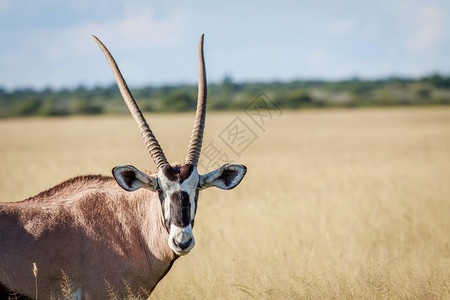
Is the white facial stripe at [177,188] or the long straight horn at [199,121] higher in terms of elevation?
the long straight horn at [199,121]

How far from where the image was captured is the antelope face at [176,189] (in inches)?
194

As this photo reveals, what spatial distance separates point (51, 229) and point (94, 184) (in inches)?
35.8

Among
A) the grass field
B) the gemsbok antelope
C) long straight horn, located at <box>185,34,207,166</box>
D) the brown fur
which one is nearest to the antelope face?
the gemsbok antelope

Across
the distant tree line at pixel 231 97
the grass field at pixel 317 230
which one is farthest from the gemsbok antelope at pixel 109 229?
the distant tree line at pixel 231 97

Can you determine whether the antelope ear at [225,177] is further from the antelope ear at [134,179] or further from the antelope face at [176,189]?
the antelope ear at [134,179]

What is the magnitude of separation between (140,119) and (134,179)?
786mm

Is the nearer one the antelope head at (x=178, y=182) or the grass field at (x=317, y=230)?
the antelope head at (x=178, y=182)

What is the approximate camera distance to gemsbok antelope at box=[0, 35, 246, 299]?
16.7 ft

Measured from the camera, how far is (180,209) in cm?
502

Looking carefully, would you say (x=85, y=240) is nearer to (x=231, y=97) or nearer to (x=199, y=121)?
(x=199, y=121)

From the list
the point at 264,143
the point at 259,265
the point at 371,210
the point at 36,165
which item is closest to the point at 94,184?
the point at 259,265

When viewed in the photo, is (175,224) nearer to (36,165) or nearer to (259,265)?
(259,265)

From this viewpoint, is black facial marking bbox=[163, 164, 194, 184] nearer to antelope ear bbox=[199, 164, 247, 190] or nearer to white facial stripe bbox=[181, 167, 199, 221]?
white facial stripe bbox=[181, 167, 199, 221]

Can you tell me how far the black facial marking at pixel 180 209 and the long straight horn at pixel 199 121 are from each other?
52cm
